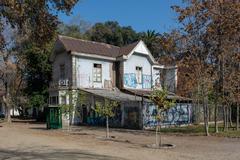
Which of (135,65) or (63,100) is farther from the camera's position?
(135,65)

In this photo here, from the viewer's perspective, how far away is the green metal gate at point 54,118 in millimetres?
38094

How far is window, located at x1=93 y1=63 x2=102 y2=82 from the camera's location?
4828 centimetres

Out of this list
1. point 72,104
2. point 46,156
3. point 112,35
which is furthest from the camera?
point 112,35

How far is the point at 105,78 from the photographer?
161 ft

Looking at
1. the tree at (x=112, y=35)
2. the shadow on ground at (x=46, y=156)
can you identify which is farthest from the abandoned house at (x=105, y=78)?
the tree at (x=112, y=35)

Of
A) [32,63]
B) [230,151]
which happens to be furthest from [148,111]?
[32,63]

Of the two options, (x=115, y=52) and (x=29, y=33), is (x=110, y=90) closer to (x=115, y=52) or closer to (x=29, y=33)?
(x=115, y=52)

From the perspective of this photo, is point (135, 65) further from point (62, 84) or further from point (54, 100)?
point (54, 100)

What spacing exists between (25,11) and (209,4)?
18154mm

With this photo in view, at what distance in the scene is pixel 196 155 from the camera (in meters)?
19.2

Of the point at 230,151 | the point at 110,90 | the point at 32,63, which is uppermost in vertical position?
the point at 32,63

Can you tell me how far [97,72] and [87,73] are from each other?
1.64 metres

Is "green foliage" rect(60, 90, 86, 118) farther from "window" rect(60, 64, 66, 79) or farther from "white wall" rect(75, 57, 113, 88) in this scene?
"window" rect(60, 64, 66, 79)

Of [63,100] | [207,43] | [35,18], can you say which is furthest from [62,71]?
[35,18]
